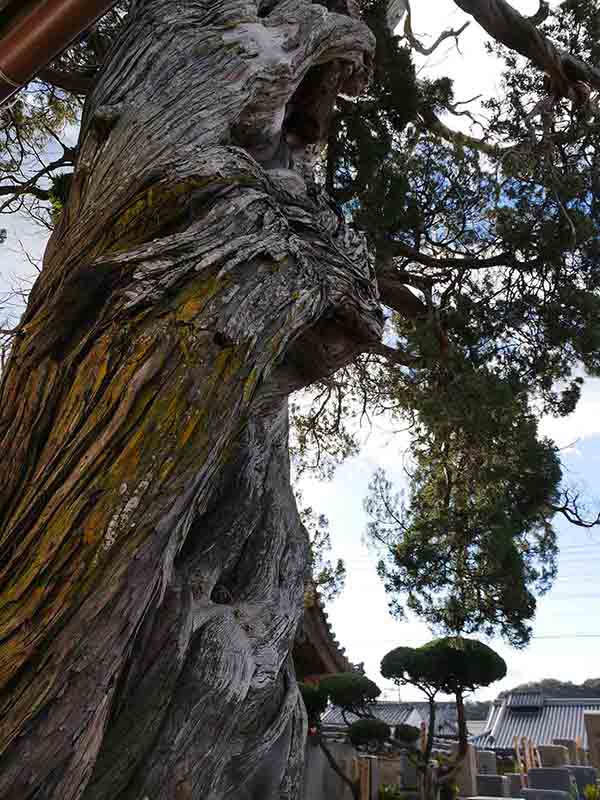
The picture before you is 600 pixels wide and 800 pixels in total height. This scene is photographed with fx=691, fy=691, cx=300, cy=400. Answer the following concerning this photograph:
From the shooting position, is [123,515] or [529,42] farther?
[529,42]

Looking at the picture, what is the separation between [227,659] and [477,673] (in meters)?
6.28

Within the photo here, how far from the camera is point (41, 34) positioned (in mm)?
1478

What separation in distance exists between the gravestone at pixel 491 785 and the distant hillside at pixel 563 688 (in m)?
10.4

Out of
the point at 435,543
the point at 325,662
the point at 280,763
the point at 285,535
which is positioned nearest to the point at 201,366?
the point at 285,535

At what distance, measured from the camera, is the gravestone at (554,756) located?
420 inches

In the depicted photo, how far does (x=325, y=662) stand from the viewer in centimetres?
861

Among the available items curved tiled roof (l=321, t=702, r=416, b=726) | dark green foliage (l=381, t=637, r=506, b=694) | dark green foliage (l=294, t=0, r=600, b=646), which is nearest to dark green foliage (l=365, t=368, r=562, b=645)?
dark green foliage (l=294, t=0, r=600, b=646)

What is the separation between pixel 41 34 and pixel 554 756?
1212 centimetres

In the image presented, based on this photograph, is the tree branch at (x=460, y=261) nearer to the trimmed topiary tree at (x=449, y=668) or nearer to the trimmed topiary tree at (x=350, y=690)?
the trimmed topiary tree at (x=449, y=668)

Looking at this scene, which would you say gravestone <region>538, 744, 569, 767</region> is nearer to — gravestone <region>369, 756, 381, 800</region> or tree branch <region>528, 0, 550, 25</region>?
gravestone <region>369, 756, 381, 800</region>

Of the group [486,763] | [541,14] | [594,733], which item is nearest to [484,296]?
[541,14]

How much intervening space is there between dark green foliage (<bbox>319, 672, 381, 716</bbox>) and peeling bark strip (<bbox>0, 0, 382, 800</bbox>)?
552 cm

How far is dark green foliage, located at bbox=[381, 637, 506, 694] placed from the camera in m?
7.27

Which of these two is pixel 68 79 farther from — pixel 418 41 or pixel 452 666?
pixel 452 666
